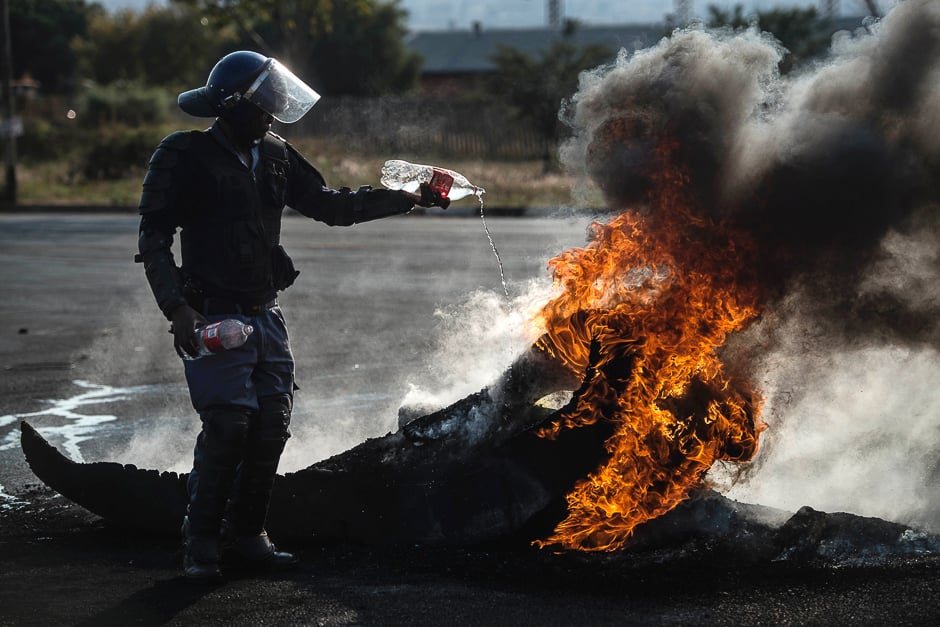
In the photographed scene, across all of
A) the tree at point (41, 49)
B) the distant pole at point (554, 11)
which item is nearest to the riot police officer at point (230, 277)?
the tree at point (41, 49)

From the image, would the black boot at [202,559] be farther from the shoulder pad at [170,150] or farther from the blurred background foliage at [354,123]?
the blurred background foliage at [354,123]

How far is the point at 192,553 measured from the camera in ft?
15.0

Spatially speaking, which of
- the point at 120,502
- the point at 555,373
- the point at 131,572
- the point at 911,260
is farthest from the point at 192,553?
the point at 911,260

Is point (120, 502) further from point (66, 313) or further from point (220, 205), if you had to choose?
point (66, 313)

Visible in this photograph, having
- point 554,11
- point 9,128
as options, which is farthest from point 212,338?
point 554,11

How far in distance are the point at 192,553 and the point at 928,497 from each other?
3033 mm

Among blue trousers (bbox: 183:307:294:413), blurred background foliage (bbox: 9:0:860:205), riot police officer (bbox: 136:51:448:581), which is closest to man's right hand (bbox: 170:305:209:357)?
riot police officer (bbox: 136:51:448:581)

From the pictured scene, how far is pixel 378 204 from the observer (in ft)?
16.6

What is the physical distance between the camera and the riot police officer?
4539mm

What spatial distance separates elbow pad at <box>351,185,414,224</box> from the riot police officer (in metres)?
0.38

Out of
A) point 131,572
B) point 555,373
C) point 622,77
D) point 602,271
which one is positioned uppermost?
point 622,77

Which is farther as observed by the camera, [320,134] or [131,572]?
[320,134]

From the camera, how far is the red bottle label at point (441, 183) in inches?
200

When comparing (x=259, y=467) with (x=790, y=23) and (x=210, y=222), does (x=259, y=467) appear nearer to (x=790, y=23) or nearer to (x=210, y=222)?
(x=210, y=222)
